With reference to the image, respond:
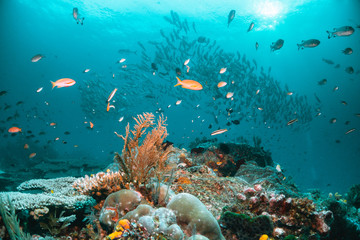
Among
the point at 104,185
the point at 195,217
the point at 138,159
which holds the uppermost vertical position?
the point at 138,159

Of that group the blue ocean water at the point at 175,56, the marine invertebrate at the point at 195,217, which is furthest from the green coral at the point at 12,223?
the blue ocean water at the point at 175,56

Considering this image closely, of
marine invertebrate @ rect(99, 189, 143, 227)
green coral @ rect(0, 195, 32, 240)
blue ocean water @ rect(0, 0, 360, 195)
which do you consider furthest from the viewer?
blue ocean water @ rect(0, 0, 360, 195)

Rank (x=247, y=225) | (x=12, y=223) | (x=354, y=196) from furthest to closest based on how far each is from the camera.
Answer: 1. (x=354, y=196)
2. (x=247, y=225)
3. (x=12, y=223)

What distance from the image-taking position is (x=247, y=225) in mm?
2961

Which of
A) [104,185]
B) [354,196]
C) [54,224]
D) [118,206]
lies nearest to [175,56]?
[354,196]

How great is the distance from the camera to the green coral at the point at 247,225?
2.87 m

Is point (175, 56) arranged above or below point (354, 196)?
above

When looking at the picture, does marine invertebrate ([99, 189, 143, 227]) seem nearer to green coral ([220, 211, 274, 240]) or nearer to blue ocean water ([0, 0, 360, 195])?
green coral ([220, 211, 274, 240])

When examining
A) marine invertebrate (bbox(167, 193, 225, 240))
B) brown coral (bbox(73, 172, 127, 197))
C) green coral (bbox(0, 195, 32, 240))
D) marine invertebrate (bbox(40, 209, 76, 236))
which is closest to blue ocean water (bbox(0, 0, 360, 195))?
brown coral (bbox(73, 172, 127, 197))

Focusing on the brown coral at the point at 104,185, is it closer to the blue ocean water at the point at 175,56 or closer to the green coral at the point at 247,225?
the green coral at the point at 247,225

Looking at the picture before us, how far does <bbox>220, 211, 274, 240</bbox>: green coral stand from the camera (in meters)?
2.87

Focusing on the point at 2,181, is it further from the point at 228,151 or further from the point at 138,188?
the point at 228,151

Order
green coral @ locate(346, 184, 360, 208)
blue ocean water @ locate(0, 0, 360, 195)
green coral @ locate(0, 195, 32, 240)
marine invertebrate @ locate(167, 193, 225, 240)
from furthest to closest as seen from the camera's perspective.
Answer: blue ocean water @ locate(0, 0, 360, 195), green coral @ locate(346, 184, 360, 208), marine invertebrate @ locate(167, 193, 225, 240), green coral @ locate(0, 195, 32, 240)

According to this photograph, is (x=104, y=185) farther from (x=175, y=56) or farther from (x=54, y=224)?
(x=175, y=56)
